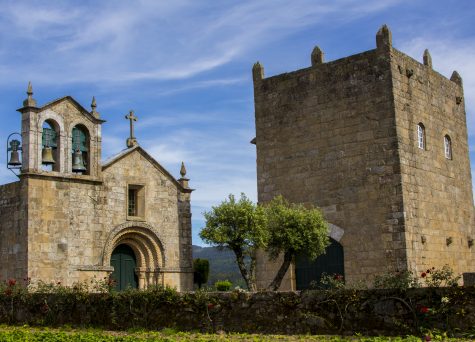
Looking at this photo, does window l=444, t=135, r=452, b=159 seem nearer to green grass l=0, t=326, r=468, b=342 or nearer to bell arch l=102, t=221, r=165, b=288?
bell arch l=102, t=221, r=165, b=288

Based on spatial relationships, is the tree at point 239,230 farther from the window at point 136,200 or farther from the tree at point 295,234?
the window at point 136,200

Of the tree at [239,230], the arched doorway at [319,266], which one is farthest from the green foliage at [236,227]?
the arched doorway at [319,266]

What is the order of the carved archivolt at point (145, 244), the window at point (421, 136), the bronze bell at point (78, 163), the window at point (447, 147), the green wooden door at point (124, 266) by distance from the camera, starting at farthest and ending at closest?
the window at point (447, 147), the carved archivolt at point (145, 244), the green wooden door at point (124, 266), the window at point (421, 136), the bronze bell at point (78, 163)

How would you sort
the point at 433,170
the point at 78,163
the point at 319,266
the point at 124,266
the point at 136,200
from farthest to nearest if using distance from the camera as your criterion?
1. the point at 136,200
2. the point at 124,266
3. the point at 433,170
4. the point at 319,266
5. the point at 78,163

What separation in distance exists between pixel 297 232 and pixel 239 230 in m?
1.82

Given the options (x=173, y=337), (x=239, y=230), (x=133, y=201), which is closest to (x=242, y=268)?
(x=239, y=230)

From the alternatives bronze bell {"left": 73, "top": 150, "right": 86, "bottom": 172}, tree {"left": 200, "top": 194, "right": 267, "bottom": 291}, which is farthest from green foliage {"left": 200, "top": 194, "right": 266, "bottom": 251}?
bronze bell {"left": 73, "top": 150, "right": 86, "bottom": 172}

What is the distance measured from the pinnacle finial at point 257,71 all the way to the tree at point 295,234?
6.23 meters

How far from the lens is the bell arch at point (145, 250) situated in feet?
77.7

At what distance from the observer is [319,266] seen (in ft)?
77.0

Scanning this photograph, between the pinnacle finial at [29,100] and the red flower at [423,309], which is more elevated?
the pinnacle finial at [29,100]

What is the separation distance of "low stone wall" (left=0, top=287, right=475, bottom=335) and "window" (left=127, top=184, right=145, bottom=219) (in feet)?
22.5

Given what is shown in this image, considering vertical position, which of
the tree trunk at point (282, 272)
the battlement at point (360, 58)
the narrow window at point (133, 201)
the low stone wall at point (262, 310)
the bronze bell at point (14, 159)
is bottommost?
the low stone wall at point (262, 310)

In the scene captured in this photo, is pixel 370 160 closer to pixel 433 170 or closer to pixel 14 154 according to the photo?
pixel 433 170
